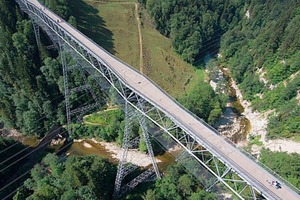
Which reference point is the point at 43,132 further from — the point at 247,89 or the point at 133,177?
the point at 247,89

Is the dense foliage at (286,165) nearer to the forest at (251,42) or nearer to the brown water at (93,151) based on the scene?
the forest at (251,42)

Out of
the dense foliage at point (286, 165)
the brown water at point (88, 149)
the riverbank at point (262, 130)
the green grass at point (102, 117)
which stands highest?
the dense foliage at point (286, 165)

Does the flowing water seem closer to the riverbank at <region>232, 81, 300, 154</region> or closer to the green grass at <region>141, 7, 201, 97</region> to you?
the riverbank at <region>232, 81, 300, 154</region>

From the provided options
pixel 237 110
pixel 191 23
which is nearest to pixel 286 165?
pixel 237 110

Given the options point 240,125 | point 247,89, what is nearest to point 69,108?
point 240,125

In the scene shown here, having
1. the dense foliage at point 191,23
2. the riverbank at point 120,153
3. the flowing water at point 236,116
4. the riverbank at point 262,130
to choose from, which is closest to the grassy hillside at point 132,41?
the dense foliage at point 191,23

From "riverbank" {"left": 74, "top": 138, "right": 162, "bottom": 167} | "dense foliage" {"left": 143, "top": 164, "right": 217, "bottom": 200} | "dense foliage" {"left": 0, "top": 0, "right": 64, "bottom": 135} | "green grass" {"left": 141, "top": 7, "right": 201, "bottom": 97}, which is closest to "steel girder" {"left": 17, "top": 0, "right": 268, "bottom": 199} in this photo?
"dense foliage" {"left": 143, "top": 164, "right": 217, "bottom": 200}
